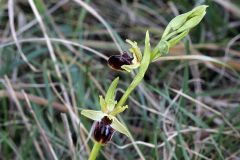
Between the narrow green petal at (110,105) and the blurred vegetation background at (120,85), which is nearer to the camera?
the narrow green petal at (110,105)

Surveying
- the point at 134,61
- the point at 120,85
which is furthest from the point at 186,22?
the point at 120,85

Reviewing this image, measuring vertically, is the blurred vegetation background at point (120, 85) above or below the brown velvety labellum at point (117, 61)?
below

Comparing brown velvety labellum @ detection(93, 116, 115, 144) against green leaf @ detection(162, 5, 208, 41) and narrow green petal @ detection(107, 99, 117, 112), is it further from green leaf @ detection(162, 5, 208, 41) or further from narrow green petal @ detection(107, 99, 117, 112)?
green leaf @ detection(162, 5, 208, 41)

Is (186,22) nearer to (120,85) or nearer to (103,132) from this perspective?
(103,132)

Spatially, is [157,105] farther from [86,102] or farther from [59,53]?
[59,53]

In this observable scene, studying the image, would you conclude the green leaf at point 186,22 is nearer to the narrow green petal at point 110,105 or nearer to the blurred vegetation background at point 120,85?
the narrow green petal at point 110,105

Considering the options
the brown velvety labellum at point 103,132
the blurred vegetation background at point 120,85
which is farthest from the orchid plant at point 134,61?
the blurred vegetation background at point 120,85

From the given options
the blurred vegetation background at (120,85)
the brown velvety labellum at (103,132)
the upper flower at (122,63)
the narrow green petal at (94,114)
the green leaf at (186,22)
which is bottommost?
the blurred vegetation background at (120,85)
